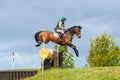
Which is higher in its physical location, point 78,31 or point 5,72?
point 78,31

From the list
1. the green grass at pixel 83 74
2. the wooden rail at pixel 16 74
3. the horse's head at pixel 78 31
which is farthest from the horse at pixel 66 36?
the green grass at pixel 83 74

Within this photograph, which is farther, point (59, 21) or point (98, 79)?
point (59, 21)

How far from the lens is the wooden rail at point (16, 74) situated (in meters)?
35.9

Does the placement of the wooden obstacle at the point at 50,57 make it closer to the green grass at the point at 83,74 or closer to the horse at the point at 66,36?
the horse at the point at 66,36

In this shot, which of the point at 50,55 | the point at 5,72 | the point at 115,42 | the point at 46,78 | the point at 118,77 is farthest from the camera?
the point at 115,42

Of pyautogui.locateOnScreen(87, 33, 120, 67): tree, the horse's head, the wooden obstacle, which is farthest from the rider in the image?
pyautogui.locateOnScreen(87, 33, 120, 67): tree

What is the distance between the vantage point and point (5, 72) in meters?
38.0

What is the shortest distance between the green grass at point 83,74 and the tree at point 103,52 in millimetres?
20009

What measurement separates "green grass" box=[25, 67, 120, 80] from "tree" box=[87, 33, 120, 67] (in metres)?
20.0

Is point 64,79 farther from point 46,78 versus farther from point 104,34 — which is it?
point 104,34

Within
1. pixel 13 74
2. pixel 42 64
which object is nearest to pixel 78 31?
pixel 42 64

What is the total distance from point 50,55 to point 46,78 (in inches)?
137

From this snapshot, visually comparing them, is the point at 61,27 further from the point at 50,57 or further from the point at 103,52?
the point at 103,52

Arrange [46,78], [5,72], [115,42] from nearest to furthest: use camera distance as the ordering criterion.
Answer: [46,78]
[5,72]
[115,42]
